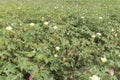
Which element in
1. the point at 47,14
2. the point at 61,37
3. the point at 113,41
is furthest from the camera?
the point at 47,14

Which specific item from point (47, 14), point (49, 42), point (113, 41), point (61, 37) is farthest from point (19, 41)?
point (113, 41)

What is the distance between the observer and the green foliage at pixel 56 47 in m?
2.00

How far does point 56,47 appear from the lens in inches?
93.2

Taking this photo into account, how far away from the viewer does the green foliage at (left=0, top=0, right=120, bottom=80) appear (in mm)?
2004

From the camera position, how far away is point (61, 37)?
102 inches

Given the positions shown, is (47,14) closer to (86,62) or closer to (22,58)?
(86,62)

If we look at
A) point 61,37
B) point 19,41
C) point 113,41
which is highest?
point 19,41

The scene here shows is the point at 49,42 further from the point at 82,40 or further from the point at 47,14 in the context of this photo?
the point at 47,14

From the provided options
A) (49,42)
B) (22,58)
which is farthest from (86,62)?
(22,58)

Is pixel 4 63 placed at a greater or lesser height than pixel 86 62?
greater

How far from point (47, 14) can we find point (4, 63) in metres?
1.39

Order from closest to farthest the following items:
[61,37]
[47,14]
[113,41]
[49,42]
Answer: [49,42] < [61,37] < [113,41] < [47,14]

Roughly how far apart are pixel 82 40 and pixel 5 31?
887 mm

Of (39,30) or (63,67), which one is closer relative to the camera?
(63,67)
